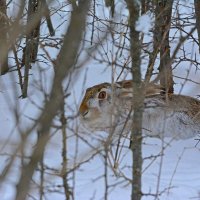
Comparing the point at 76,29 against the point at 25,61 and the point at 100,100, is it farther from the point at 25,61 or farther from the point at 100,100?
the point at 25,61

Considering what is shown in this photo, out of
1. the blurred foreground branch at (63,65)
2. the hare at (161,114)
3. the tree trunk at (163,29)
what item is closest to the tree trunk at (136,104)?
the tree trunk at (163,29)

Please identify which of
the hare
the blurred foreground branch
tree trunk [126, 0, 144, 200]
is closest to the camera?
the blurred foreground branch

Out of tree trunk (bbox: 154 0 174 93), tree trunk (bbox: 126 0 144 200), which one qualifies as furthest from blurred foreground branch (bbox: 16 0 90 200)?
tree trunk (bbox: 154 0 174 93)

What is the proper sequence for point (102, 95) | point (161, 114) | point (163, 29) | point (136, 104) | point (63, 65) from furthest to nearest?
1. point (102, 95)
2. point (161, 114)
3. point (163, 29)
4. point (136, 104)
5. point (63, 65)

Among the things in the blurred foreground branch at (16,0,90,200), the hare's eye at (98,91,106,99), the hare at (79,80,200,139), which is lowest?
the blurred foreground branch at (16,0,90,200)

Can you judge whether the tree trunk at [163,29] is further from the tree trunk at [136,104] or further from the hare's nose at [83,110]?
the hare's nose at [83,110]

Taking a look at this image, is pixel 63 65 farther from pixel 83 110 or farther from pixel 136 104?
pixel 83 110

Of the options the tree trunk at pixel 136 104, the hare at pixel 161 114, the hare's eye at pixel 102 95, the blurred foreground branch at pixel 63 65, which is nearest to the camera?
the blurred foreground branch at pixel 63 65

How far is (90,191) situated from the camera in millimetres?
3855

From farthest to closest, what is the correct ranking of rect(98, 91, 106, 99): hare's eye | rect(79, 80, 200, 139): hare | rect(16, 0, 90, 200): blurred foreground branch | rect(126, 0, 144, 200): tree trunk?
rect(98, 91, 106, 99): hare's eye
rect(79, 80, 200, 139): hare
rect(126, 0, 144, 200): tree trunk
rect(16, 0, 90, 200): blurred foreground branch

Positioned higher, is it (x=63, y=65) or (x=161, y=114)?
(x=161, y=114)

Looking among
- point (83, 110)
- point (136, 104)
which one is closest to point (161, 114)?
point (83, 110)

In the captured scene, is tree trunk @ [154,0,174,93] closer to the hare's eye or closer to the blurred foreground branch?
the hare's eye

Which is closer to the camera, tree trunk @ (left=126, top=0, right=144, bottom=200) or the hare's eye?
tree trunk @ (left=126, top=0, right=144, bottom=200)
